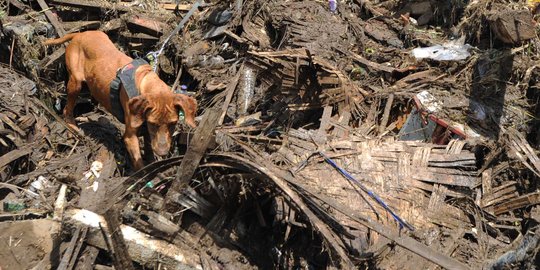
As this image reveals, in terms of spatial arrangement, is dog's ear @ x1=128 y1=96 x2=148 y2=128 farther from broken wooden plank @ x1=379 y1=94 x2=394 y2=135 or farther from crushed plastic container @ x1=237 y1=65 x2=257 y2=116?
broken wooden plank @ x1=379 y1=94 x2=394 y2=135

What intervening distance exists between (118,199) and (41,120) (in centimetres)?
275

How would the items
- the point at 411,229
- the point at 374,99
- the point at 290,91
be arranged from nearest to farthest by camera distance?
the point at 411,229
the point at 290,91
the point at 374,99

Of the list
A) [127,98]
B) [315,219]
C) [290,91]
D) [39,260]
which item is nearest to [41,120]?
[127,98]

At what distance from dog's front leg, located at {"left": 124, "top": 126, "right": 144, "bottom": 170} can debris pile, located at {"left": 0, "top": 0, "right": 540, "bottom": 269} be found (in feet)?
0.81

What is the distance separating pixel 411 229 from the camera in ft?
14.9

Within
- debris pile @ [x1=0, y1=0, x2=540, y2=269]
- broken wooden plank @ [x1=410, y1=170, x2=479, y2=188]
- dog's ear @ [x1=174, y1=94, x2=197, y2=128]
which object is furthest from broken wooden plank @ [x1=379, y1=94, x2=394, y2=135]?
dog's ear @ [x1=174, y1=94, x2=197, y2=128]

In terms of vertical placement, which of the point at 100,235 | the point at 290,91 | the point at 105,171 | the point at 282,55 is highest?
the point at 282,55

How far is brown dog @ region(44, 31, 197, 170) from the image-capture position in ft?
17.6

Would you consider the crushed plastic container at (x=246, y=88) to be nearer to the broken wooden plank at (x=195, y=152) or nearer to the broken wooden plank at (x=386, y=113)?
the broken wooden plank at (x=386, y=113)

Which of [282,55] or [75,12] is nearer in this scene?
[282,55]

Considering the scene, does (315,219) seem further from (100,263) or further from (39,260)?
(39,260)

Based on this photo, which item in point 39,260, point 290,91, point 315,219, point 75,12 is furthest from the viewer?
point 75,12

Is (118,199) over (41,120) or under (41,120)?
over

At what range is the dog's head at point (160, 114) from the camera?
527 centimetres
